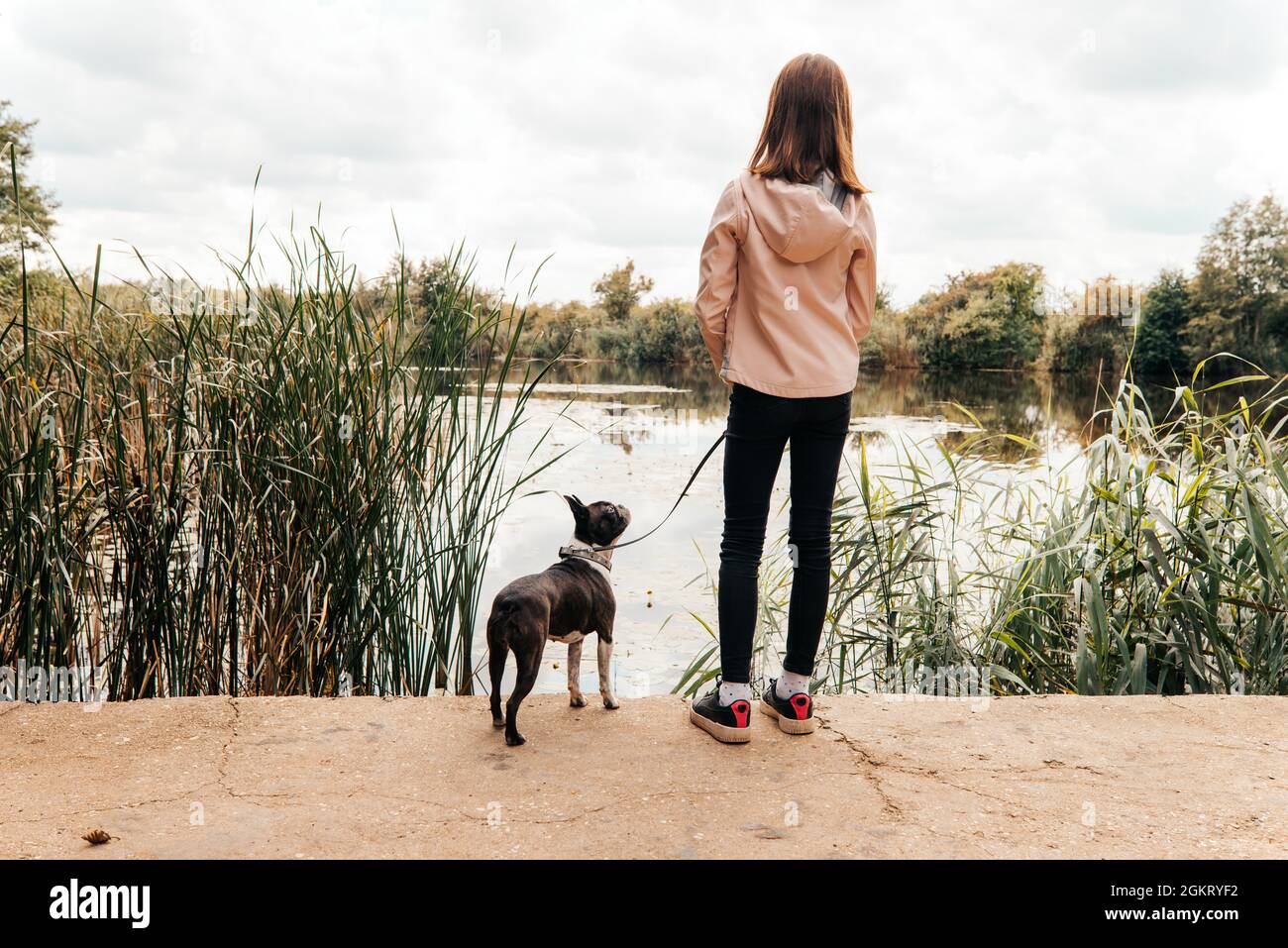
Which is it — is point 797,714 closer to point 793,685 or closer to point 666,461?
point 793,685

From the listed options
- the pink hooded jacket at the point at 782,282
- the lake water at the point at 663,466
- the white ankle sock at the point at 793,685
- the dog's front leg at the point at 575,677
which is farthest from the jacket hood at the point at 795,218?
the dog's front leg at the point at 575,677

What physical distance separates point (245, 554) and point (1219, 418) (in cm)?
361

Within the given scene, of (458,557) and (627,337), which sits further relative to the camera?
(627,337)

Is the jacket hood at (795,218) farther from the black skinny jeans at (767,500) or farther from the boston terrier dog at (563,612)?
the boston terrier dog at (563,612)

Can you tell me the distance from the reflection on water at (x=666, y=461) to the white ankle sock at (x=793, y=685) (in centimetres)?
94

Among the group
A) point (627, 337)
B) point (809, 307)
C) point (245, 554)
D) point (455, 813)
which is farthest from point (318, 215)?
point (627, 337)

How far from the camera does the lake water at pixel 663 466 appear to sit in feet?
16.5

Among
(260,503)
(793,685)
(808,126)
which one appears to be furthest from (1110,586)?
(260,503)

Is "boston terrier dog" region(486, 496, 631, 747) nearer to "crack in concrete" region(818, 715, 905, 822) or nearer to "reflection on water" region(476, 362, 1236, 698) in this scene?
"reflection on water" region(476, 362, 1236, 698)

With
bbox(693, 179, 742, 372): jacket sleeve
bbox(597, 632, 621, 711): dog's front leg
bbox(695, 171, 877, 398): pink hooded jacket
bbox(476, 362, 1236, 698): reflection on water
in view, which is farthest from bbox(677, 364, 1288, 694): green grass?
bbox(693, 179, 742, 372): jacket sleeve

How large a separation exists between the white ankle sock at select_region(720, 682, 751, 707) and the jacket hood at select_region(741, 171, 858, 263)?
1.10m

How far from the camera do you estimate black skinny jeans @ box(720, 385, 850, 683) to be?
2.35 m
